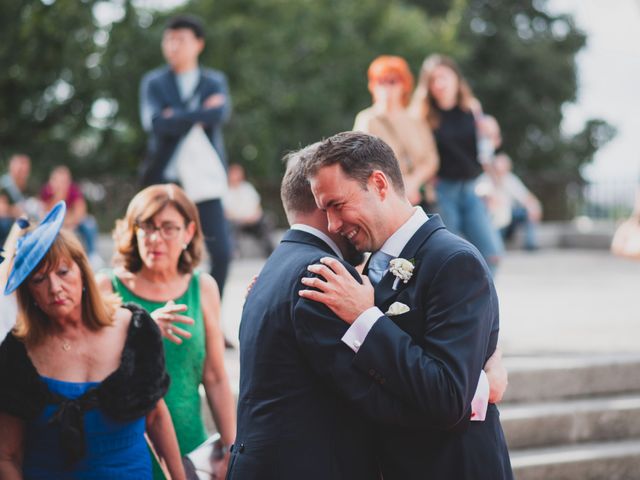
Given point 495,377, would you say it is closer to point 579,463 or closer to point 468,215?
point 579,463

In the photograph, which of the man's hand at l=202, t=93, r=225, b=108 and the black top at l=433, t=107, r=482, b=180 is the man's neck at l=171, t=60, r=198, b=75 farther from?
the black top at l=433, t=107, r=482, b=180

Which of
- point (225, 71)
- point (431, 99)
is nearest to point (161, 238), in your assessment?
point (431, 99)

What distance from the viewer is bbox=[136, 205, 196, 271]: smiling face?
414 cm

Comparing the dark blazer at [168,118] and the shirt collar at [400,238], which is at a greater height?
the dark blazer at [168,118]

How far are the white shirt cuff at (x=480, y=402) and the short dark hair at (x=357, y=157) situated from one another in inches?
23.9

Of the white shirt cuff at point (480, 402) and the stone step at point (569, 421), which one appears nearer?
the white shirt cuff at point (480, 402)

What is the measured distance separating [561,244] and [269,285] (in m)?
15.5

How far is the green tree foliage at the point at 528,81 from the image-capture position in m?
30.9

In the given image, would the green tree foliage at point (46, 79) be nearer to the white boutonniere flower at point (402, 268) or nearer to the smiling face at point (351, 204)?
the smiling face at point (351, 204)

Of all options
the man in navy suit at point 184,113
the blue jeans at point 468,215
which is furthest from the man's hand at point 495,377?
the blue jeans at point 468,215

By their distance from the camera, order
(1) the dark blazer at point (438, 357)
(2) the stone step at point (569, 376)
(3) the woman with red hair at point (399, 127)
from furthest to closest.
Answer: (3) the woman with red hair at point (399, 127) < (2) the stone step at point (569, 376) < (1) the dark blazer at point (438, 357)

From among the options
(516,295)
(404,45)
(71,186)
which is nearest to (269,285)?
(516,295)

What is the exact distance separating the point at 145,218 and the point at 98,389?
39.4 inches

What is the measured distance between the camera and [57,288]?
339 cm
